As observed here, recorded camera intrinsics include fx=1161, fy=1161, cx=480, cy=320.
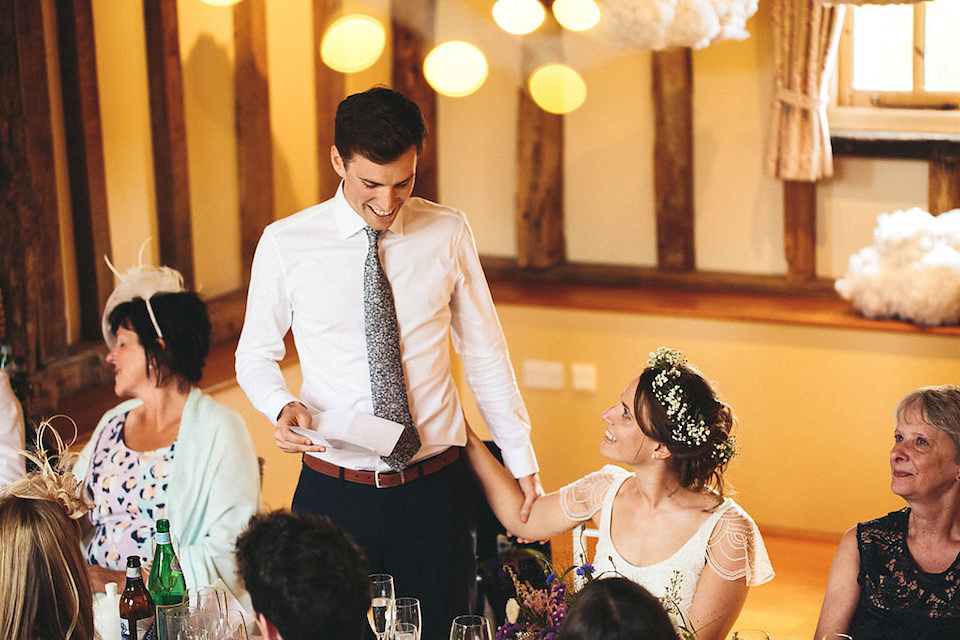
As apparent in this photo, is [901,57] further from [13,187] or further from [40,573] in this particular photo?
[40,573]

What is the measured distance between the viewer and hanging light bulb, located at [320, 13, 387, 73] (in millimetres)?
5227

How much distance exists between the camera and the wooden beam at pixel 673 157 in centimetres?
529

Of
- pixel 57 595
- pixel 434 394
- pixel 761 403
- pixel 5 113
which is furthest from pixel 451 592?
pixel 761 403

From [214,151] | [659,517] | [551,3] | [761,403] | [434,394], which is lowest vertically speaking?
[761,403]

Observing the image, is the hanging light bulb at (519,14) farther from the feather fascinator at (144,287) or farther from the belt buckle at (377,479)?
the belt buckle at (377,479)

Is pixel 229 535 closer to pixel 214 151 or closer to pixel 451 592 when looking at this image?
pixel 451 592

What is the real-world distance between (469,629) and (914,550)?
40.8 inches

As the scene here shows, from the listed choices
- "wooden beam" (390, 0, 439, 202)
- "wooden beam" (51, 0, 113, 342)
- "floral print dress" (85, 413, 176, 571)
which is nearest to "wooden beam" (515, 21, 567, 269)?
"wooden beam" (390, 0, 439, 202)

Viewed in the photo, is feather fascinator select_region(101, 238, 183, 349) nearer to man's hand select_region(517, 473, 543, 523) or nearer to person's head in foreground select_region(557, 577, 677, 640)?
man's hand select_region(517, 473, 543, 523)

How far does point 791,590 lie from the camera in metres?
4.39

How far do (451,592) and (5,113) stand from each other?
6.83 ft

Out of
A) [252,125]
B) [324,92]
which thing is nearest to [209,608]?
[252,125]

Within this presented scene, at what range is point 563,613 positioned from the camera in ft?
6.42

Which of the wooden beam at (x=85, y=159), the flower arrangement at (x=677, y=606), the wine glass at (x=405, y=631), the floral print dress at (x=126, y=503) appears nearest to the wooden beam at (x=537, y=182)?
the wooden beam at (x=85, y=159)
